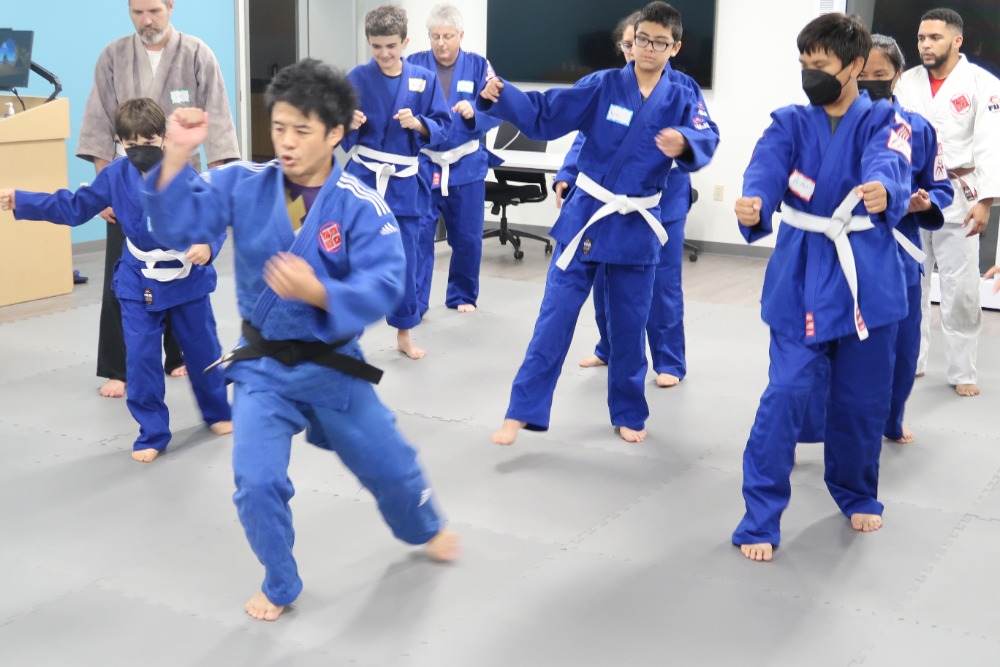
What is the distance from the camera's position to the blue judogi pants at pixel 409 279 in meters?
4.69

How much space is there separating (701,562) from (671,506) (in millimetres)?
386

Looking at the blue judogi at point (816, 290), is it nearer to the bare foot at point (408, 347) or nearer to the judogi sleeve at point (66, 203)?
the judogi sleeve at point (66, 203)

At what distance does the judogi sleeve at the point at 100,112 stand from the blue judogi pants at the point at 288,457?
2033 mm

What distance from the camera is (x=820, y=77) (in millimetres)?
2674

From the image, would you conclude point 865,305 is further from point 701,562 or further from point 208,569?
point 208,569

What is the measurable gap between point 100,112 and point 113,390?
100cm

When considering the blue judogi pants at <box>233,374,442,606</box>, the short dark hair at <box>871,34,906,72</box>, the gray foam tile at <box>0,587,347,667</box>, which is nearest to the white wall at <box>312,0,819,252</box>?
the short dark hair at <box>871,34,906,72</box>

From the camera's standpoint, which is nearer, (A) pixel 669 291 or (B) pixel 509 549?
(B) pixel 509 549

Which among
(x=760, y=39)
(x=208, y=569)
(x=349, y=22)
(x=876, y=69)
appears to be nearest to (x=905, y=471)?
(x=876, y=69)

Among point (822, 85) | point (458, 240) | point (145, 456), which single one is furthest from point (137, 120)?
point (458, 240)

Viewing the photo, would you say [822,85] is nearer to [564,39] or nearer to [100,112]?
[100,112]

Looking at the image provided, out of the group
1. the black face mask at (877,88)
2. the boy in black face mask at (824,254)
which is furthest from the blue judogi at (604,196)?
the boy in black face mask at (824,254)

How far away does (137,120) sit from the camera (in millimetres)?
3322

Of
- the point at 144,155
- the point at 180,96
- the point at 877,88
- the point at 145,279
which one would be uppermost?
the point at 877,88
